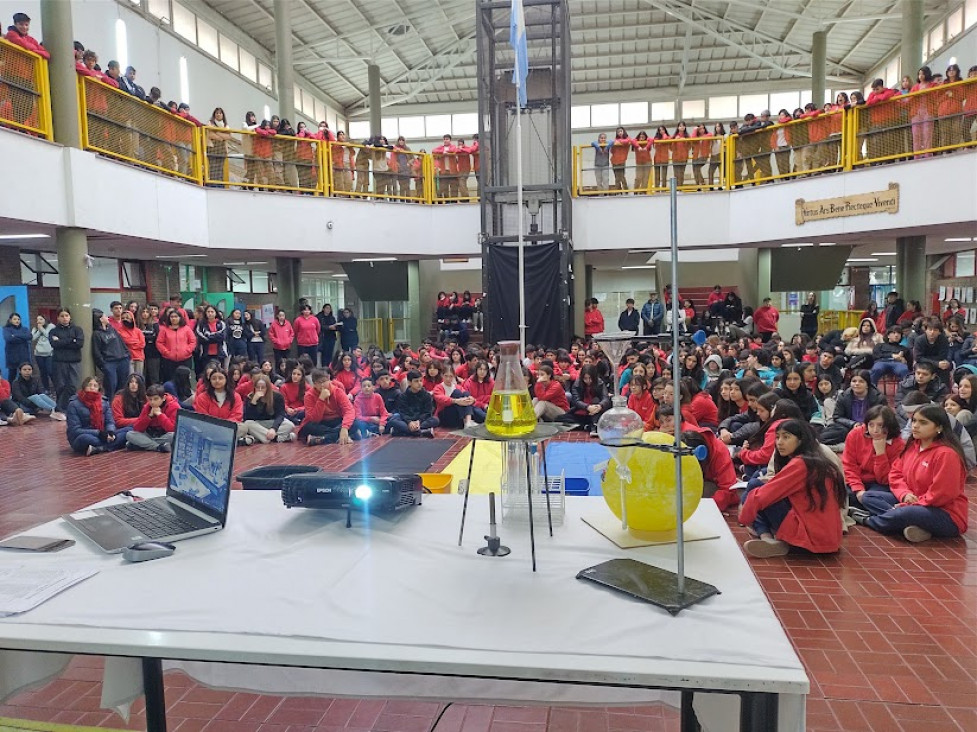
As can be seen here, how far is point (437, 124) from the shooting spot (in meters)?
28.6

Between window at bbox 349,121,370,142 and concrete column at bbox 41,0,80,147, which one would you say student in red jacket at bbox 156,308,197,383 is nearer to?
concrete column at bbox 41,0,80,147

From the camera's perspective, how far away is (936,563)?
14.3 ft

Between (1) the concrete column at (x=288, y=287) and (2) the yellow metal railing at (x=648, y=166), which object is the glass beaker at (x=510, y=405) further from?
(1) the concrete column at (x=288, y=287)

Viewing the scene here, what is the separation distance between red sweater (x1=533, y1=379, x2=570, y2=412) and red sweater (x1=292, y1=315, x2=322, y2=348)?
6736 millimetres

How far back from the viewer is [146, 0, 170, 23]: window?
1669cm

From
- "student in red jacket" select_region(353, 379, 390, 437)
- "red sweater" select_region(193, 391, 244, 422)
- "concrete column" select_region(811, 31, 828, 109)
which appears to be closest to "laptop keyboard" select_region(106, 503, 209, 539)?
"red sweater" select_region(193, 391, 244, 422)

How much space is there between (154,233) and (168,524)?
10.3m

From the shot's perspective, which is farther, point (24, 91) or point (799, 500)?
point (24, 91)

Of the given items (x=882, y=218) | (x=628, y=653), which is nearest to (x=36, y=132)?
(x=628, y=653)

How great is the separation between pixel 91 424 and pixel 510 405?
778 cm

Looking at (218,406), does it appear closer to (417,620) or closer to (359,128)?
(417,620)

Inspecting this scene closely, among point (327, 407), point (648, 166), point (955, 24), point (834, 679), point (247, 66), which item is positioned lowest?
point (834, 679)

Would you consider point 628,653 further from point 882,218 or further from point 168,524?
point 882,218

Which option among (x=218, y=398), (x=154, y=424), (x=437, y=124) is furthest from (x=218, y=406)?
(x=437, y=124)
